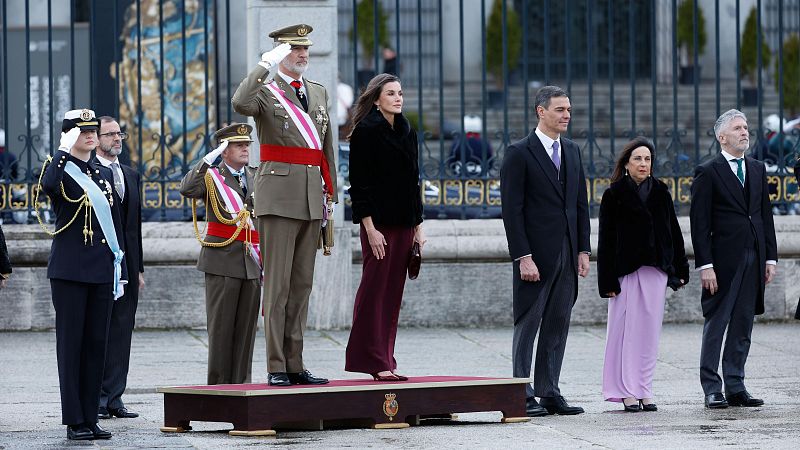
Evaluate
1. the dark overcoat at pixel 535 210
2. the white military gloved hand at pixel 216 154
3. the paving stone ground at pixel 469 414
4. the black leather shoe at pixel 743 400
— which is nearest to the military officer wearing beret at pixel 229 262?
the white military gloved hand at pixel 216 154

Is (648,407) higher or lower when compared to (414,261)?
lower

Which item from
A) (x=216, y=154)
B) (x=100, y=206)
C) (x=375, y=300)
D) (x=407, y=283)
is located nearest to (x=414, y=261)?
(x=375, y=300)

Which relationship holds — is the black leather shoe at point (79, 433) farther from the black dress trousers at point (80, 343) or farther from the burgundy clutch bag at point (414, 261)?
the burgundy clutch bag at point (414, 261)

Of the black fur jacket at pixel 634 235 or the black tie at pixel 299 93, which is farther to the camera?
the black fur jacket at pixel 634 235

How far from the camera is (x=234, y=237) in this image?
9680 millimetres

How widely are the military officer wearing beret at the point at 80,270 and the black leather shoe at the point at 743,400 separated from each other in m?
3.51

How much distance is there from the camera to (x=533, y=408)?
31.4 feet

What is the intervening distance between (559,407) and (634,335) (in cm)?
61

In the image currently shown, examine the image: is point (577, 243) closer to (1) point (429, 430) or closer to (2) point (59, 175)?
(1) point (429, 430)

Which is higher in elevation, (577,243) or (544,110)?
(544,110)

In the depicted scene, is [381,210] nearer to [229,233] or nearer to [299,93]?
[299,93]

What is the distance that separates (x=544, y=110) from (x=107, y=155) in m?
2.40

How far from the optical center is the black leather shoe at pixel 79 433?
8.54 meters

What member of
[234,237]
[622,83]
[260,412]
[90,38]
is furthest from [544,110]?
[622,83]
